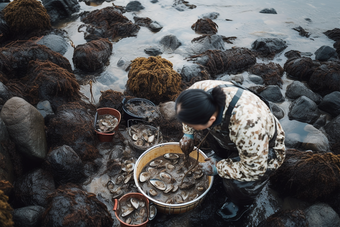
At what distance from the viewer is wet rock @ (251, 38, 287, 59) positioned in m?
7.38

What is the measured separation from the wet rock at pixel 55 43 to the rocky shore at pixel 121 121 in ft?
0.10

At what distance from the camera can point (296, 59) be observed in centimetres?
662

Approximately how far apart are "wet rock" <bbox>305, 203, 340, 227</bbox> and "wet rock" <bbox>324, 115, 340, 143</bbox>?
197 cm

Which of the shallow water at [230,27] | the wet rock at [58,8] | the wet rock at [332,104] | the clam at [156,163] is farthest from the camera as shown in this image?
the wet rock at [58,8]

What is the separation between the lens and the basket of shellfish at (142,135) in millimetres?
3914

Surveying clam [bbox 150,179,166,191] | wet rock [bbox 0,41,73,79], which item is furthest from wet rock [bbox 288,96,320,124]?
wet rock [bbox 0,41,73,79]

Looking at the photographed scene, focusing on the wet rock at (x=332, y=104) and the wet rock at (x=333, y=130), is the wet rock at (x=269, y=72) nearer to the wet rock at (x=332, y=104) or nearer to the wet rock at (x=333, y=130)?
the wet rock at (x=332, y=104)

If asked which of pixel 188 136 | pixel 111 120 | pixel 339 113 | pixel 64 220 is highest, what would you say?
pixel 188 136

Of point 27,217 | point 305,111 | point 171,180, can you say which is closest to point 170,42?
point 305,111

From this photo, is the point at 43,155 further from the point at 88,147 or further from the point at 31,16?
the point at 31,16

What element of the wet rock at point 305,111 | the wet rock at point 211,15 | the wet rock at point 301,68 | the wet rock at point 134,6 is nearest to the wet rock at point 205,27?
the wet rock at point 211,15

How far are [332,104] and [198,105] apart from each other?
15.5ft

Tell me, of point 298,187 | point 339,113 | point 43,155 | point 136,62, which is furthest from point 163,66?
point 339,113

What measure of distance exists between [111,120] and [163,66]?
1770 mm
